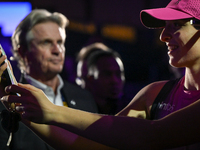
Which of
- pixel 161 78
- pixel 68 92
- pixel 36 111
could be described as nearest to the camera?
pixel 36 111

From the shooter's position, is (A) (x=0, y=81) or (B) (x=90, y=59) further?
(B) (x=90, y=59)

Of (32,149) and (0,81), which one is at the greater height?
(0,81)

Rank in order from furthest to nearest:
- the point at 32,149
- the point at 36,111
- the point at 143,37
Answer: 1. the point at 143,37
2. the point at 32,149
3. the point at 36,111

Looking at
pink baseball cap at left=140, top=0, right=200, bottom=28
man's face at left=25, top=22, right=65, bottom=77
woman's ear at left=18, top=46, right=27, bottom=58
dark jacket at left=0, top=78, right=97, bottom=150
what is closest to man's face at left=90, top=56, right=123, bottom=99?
dark jacket at left=0, top=78, right=97, bottom=150

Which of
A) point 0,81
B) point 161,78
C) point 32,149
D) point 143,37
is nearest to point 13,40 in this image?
point 32,149

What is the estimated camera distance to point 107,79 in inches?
131

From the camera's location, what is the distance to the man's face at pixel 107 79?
3273 millimetres

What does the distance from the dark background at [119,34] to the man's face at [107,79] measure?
131 inches

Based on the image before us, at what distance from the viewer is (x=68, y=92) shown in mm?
2918

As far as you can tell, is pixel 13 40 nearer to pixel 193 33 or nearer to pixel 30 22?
pixel 30 22

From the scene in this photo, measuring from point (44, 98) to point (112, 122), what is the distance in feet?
0.99

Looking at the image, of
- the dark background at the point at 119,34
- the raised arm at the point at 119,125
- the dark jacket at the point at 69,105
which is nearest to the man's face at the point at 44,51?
the dark jacket at the point at 69,105

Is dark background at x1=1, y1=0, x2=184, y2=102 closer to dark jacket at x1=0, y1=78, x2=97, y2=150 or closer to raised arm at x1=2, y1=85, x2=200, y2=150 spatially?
dark jacket at x1=0, y1=78, x2=97, y2=150

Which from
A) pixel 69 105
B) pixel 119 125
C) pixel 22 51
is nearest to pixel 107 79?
pixel 69 105
